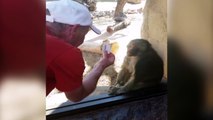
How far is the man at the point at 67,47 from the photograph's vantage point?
5.12ft

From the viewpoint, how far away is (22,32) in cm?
73

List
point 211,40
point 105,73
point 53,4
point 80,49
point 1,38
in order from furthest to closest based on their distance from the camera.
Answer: point 105,73 → point 80,49 → point 53,4 → point 1,38 → point 211,40

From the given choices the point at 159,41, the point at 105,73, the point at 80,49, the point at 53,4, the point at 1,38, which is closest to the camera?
the point at 1,38

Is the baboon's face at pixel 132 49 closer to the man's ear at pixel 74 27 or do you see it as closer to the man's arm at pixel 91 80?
the man's arm at pixel 91 80

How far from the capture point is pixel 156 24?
2145mm

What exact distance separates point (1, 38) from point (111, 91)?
4.18 ft

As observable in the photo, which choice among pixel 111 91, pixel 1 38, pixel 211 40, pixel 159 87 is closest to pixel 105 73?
pixel 111 91

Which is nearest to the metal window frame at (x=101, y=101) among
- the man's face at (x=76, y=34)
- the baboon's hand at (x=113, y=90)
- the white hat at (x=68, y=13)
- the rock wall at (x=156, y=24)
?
the baboon's hand at (x=113, y=90)

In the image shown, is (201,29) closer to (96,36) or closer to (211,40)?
(211,40)

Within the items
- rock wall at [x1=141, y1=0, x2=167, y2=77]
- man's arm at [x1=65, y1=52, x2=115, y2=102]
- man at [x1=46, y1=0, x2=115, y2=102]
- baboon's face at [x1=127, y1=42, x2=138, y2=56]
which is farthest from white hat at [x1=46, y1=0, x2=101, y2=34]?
rock wall at [x1=141, y1=0, x2=167, y2=77]

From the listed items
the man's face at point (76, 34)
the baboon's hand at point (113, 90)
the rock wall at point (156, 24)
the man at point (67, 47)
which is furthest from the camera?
the rock wall at point (156, 24)

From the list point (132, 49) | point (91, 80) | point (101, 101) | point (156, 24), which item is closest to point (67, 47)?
point (91, 80)

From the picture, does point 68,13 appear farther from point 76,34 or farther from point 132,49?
point 132,49

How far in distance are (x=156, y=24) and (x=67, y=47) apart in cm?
81
